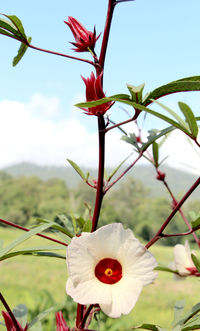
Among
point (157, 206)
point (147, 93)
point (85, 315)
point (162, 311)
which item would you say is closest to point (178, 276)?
point (85, 315)

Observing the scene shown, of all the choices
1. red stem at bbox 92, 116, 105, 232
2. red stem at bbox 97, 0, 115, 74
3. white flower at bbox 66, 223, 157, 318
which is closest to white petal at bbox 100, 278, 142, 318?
white flower at bbox 66, 223, 157, 318

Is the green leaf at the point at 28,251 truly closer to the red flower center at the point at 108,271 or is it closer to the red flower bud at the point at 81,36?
the red flower center at the point at 108,271

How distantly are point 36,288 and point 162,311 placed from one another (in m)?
2.26

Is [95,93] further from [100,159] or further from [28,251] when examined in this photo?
[28,251]

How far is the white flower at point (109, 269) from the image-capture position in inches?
16.5

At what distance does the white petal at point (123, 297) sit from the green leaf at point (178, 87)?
216mm

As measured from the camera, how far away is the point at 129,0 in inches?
20.2

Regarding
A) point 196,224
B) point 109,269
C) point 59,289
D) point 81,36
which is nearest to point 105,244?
point 109,269

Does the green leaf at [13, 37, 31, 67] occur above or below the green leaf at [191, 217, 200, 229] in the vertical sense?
above

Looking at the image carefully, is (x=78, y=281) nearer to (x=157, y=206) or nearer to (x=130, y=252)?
(x=130, y=252)

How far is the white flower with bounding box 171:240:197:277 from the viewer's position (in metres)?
0.76

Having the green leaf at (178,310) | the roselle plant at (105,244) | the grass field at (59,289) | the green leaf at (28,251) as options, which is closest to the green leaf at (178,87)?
the roselle plant at (105,244)

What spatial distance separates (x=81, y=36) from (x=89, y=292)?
347mm

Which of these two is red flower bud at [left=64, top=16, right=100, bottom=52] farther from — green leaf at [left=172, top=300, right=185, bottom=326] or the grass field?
the grass field
